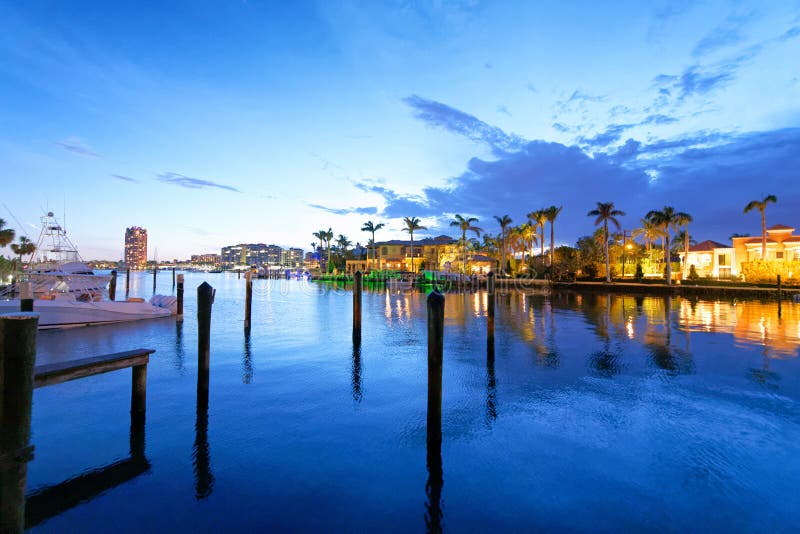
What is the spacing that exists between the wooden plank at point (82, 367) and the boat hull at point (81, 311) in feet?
58.9

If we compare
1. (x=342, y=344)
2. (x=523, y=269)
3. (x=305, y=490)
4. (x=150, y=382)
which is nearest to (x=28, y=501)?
(x=305, y=490)

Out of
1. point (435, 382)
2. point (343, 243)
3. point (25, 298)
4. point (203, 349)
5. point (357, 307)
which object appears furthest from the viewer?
point (343, 243)

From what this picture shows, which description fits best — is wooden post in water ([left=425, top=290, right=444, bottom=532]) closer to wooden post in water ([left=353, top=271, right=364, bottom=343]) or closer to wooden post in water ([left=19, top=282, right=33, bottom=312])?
wooden post in water ([left=353, top=271, right=364, bottom=343])

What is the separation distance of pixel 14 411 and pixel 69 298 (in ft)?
84.8

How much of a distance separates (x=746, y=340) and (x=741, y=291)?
1198 inches

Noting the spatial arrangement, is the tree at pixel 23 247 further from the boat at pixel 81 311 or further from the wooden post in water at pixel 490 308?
the wooden post in water at pixel 490 308

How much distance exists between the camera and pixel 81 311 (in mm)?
24031

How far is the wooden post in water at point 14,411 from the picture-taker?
4.26m

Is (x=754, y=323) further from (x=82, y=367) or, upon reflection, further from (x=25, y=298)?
(x=25, y=298)

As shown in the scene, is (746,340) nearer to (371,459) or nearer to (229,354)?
(371,459)

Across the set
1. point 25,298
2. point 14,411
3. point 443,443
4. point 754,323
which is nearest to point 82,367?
point 14,411

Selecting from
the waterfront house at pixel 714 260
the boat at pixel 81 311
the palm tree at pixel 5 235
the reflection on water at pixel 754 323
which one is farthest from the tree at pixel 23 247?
the waterfront house at pixel 714 260

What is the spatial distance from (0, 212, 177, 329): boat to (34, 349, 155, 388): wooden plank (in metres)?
17.9

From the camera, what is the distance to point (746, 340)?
2034cm
